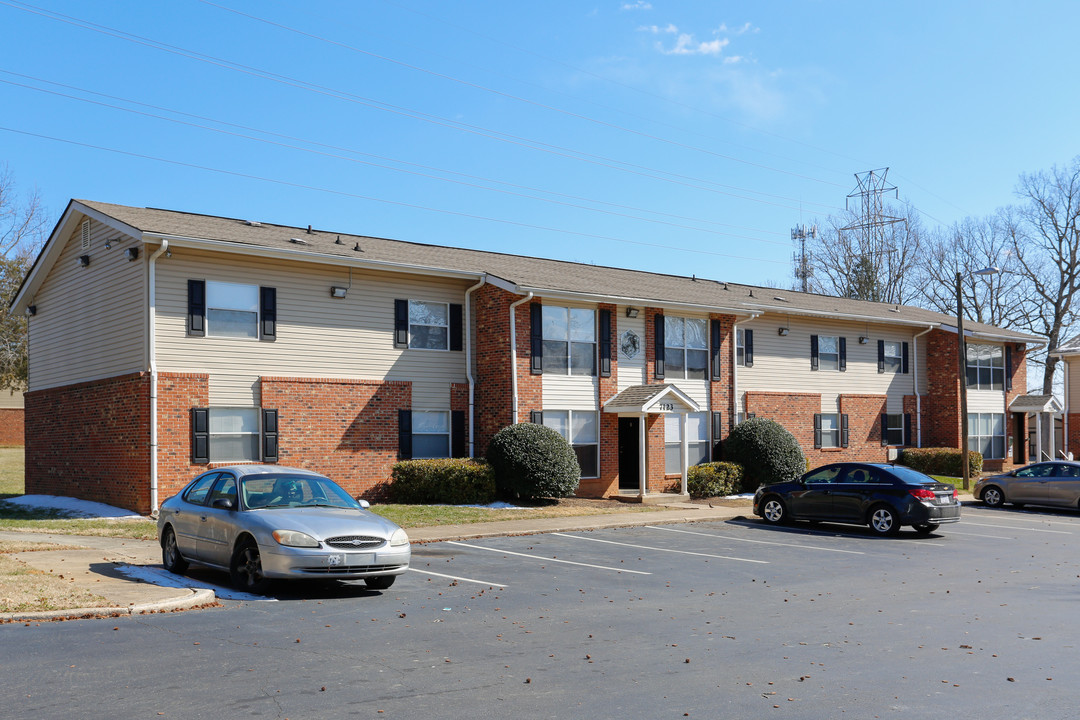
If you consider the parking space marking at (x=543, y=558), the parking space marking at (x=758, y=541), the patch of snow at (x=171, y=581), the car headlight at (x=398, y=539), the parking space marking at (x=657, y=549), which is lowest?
the parking space marking at (x=758, y=541)

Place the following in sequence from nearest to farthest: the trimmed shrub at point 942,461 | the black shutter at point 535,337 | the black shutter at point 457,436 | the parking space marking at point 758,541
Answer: the parking space marking at point 758,541
the black shutter at point 535,337
the black shutter at point 457,436
the trimmed shrub at point 942,461

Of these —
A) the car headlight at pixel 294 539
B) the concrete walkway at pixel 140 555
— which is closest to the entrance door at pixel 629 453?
the concrete walkway at pixel 140 555

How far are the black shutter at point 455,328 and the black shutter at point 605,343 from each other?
12.7 ft

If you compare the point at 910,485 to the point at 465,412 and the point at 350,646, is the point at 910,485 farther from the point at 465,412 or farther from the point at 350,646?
the point at 350,646

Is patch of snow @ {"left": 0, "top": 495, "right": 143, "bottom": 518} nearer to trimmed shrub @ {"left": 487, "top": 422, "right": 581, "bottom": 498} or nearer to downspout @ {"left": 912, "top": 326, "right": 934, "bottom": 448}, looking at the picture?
trimmed shrub @ {"left": 487, "top": 422, "right": 581, "bottom": 498}

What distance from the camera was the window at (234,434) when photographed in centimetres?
2102

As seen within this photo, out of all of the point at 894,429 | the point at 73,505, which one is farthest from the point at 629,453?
the point at 73,505

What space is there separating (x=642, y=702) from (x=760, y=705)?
0.82 meters

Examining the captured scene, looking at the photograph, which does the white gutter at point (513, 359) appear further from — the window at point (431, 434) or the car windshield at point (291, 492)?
the car windshield at point (291, 492)

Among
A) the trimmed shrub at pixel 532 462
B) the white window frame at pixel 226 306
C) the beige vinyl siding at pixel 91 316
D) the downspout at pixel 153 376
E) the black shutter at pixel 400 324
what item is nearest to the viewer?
the downspout at pixel 153 376

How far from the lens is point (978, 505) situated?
26.9 m

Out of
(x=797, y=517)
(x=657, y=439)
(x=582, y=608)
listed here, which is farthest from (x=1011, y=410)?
(x=582, y=608)

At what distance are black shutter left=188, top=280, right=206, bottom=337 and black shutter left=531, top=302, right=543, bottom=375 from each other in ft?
26.3

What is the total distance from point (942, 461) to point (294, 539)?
94.9 feet
